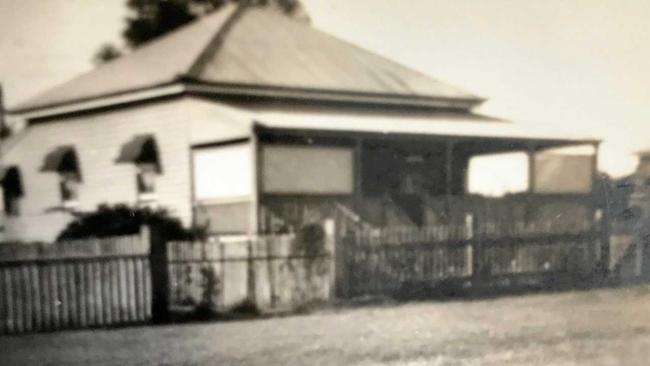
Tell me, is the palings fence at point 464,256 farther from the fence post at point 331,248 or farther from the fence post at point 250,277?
the fence post at point 250,277

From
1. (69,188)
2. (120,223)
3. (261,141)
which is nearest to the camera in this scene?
(69,188)

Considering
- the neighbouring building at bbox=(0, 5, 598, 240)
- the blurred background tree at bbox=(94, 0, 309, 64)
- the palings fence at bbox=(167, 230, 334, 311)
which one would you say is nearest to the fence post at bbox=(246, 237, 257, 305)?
the palings fence at bbox=(167, 230, 334, 311)

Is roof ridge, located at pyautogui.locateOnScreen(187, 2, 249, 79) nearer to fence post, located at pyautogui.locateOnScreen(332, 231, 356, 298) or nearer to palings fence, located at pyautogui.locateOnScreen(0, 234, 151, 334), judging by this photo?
palings fence, located at pyautogui.locateOnScreen(0, 234, 151, 334)

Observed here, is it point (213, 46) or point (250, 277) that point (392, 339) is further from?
point (213, 46)

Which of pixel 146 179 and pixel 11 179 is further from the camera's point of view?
pixel 146 179

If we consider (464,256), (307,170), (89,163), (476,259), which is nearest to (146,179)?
(89,163)

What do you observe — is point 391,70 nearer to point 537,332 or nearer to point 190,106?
point 190,106

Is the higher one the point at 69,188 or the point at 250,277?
the point at 69,188
